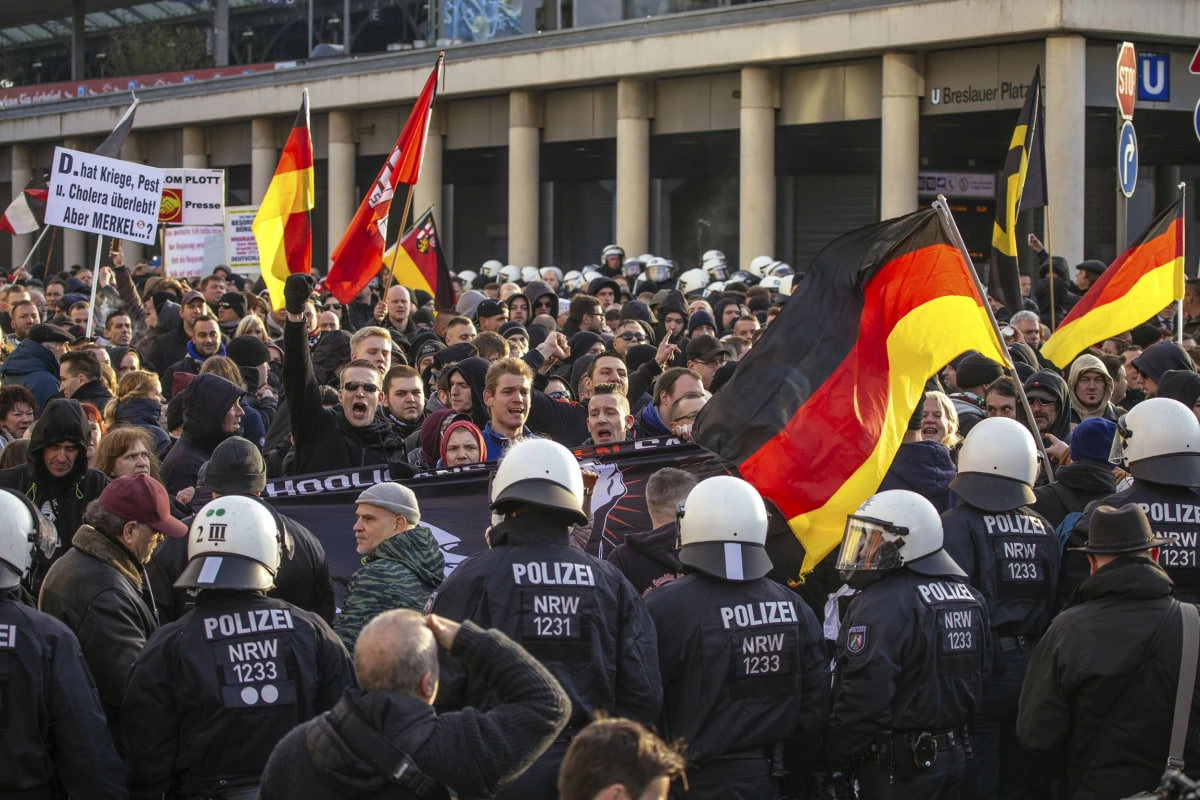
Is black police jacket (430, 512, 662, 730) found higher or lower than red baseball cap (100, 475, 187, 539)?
lower

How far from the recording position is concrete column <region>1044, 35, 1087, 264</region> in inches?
924

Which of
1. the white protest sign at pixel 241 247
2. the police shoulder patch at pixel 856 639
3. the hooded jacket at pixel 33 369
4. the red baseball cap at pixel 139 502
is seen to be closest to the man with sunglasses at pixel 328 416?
the red baseball cap at pixel 139 502

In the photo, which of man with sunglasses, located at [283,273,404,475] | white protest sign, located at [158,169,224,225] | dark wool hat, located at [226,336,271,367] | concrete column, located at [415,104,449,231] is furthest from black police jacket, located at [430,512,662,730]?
concrete column, located at [415,104,449,231]

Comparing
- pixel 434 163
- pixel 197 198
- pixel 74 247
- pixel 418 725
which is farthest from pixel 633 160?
pixel 418 725

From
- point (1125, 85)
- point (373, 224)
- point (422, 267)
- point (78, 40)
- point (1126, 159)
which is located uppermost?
point (78, 40)

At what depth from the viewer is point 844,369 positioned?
22.5ft

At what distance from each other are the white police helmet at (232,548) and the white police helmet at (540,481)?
78 cm

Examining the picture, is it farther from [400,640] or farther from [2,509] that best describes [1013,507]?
[2,509]

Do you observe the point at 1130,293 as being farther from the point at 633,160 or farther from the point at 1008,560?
the point at 633,160

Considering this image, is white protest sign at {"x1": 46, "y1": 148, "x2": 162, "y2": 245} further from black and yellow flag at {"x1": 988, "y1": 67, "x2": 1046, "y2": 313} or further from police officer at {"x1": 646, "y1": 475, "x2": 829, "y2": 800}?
police officer at {"x1": 646, "y1": 475, "x2": 829, "y2": 800}

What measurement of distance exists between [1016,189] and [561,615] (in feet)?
28.5

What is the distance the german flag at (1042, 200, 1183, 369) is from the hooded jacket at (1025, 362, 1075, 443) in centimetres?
102

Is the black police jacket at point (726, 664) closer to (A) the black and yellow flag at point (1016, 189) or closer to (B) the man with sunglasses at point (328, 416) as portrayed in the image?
(B) the man with sunglasses at point (328, 416)

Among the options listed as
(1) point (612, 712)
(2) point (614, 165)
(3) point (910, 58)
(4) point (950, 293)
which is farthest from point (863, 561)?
(2) point (614, 165)
